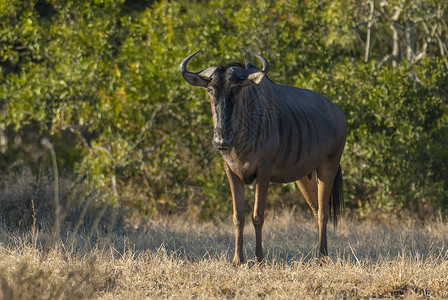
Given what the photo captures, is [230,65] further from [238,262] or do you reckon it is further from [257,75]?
[238,262]

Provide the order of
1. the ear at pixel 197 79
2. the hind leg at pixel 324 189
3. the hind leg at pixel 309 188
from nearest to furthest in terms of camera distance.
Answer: the ear at pixel 197 79 < the hind leg at pixel 324 189 < the hind leg at pixel 309 188

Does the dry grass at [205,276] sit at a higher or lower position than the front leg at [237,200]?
lower

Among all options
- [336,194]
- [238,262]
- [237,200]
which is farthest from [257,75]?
[336,194]

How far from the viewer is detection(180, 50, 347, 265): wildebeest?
5.71 m

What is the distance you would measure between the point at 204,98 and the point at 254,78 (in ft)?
16.1

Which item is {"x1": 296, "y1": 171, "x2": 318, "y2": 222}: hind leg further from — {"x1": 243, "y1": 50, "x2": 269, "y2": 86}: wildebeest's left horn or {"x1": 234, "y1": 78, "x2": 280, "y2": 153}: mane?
{"x1": 243, "y1": 50, "x2": 269, "y2": 86}: wildebeest's left horn

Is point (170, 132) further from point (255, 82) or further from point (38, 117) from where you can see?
point (255, 82)

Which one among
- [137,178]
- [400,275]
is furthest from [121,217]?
[400,275]

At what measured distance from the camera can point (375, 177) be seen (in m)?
10.5

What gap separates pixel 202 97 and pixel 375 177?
3.12 metres

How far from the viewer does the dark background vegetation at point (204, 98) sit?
10.4 meters

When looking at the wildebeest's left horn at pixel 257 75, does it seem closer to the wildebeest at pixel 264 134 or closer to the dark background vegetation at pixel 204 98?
the wildebeest at pixel 264 134

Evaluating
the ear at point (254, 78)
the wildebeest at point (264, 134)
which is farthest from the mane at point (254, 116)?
the ear at point (254, 78)

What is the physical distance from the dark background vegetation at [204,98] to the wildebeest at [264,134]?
348 centimetres
